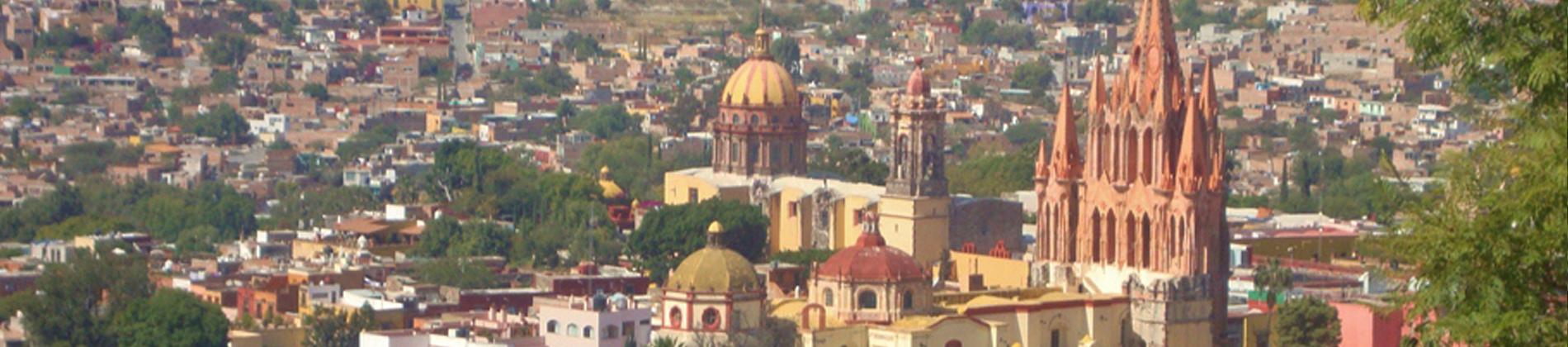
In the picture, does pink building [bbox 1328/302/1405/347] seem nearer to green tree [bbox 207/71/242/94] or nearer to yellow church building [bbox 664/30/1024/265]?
yellow church building [bbox 664/30/1024/265]

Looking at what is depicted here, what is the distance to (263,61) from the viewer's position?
523 ft

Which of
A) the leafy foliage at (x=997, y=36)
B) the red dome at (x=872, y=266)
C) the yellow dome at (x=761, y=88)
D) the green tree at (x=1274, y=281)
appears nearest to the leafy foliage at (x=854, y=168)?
the yellow dome at (x=761, y=88)

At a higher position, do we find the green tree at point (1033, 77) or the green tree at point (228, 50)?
the green tree at point (228, 50)

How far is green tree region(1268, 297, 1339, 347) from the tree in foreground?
3816 centimetres

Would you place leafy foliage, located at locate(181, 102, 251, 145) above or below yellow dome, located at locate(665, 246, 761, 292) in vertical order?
below

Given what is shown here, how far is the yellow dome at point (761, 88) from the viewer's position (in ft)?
260

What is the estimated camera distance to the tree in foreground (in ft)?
63.2

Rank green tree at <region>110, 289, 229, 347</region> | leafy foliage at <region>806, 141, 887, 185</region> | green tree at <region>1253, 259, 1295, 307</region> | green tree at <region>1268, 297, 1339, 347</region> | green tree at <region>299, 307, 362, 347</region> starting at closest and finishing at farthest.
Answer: green tree at <region>1268, 297, 1339, 347</region> < green tree at <region>299, 307, 362, 347</region> < green tree at <region>110, 289, 229, 347</region> < green tree at <region>1253, 259, 1295, 307</region> < leafy foliage at <region>806, 141, 887, 185</region>

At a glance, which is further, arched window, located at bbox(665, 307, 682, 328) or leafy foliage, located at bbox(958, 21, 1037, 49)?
leafy foliage, located at bbox(958, 21, 1037, 49)

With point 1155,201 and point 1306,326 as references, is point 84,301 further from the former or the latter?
point 1306,326

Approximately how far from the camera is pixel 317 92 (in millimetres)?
148250

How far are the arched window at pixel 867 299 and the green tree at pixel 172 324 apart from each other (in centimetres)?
1283

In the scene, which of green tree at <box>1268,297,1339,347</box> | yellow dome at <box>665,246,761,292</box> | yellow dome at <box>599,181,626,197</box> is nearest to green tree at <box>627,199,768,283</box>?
yellow dome at <box>599,181,626,197</box>

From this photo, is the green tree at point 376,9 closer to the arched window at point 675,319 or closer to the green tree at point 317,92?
the green tree at point 317,92
